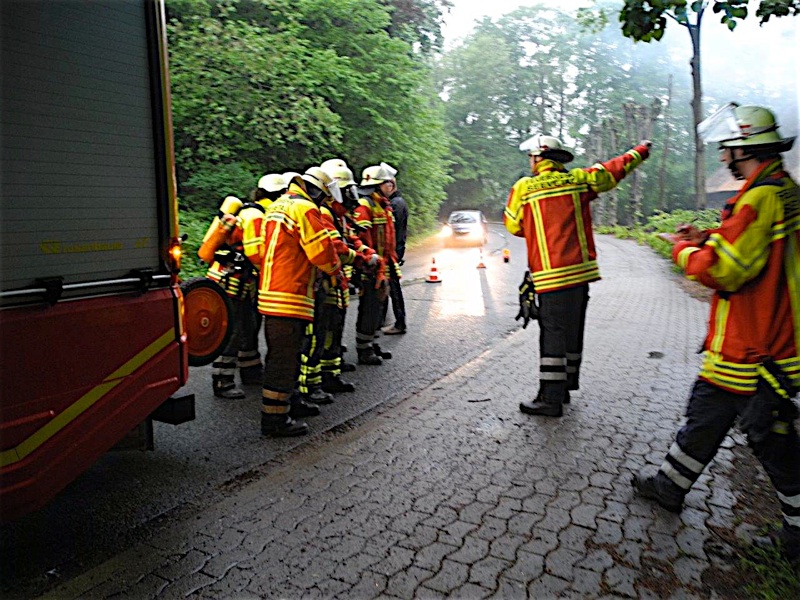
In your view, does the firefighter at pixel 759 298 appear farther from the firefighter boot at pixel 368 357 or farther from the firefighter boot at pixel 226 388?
the firefighter boot at pixel 368 357

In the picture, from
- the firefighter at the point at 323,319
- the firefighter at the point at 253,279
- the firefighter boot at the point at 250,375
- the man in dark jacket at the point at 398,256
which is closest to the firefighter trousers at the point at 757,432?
the firefighter at the point at 323,319

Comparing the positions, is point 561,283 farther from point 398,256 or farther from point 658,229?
point 658,229

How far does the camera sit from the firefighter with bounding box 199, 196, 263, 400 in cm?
620

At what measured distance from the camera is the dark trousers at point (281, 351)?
512 centimetres

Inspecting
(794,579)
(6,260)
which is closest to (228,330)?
(6,260)

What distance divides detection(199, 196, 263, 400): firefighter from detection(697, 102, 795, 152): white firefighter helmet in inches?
159

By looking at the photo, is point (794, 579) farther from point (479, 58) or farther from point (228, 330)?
point (479, 58)

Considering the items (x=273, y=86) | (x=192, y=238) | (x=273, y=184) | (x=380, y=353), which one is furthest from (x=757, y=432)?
(x=273, y=86)

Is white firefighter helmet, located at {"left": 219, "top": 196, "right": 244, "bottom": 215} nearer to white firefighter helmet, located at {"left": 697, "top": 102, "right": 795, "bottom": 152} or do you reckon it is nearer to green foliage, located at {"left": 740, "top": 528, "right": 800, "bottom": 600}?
white firefighter helmet, located at {"left": 697, "top": 102, "right": 795, "bottom": 152}

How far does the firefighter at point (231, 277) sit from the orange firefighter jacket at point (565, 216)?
2602 mm

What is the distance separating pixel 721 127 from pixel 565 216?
199cm

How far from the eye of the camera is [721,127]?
11.4 feet

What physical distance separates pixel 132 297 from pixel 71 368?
1.90ft

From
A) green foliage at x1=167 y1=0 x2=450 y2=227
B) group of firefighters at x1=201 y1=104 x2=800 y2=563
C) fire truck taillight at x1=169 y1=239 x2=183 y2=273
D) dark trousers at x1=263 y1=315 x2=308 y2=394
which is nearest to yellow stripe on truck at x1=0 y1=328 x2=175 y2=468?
fire truck taillight at x1=169 y1=239 x2=183 y2=273
